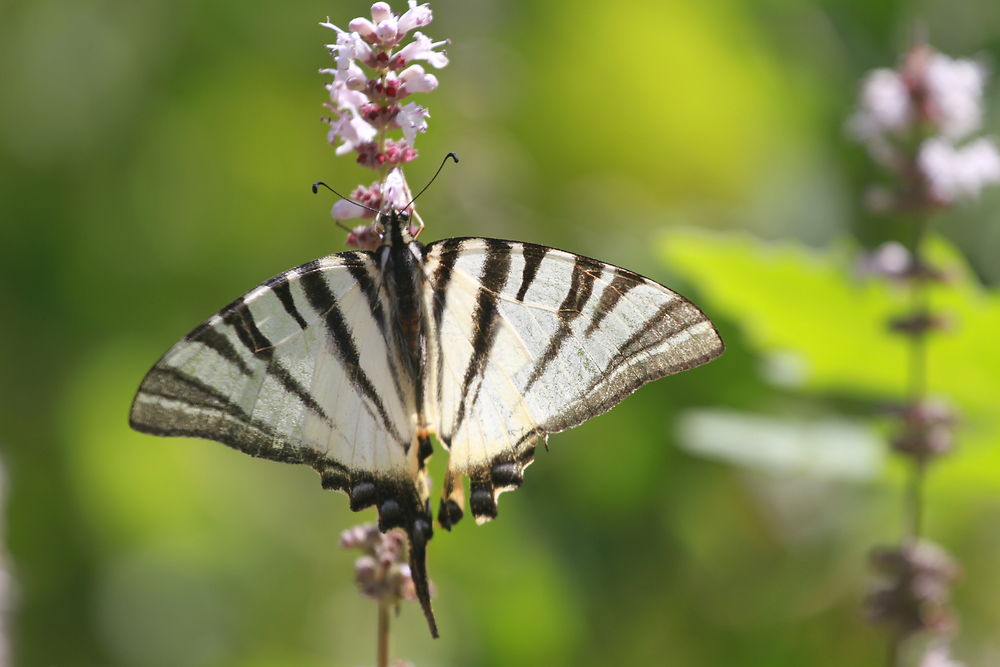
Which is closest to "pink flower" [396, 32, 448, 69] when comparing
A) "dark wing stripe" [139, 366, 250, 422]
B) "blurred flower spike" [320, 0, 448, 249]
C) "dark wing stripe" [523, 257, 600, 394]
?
"blurred flower spike" [320, 0, 448, 249]

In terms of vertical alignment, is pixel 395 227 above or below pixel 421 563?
above

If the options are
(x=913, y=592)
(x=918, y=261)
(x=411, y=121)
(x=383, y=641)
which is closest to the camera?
(x=383, y=641)

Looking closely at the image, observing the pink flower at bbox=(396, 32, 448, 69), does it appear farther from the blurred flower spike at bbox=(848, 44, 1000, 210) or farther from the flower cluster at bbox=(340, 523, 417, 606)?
the blurred flower spike at bbox=(848, 44, 1000, 210)

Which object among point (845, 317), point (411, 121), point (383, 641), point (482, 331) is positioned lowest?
point (383, 641)

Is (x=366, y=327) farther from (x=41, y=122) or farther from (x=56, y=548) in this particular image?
(x=41, y=122)

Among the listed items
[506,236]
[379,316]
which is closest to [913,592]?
[379,316]

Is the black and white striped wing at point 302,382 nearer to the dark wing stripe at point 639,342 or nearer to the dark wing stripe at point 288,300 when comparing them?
the dark wing stripe at point 288,300

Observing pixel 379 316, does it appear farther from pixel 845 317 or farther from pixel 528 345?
pixel 845 317

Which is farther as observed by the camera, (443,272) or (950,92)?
(950,92)
